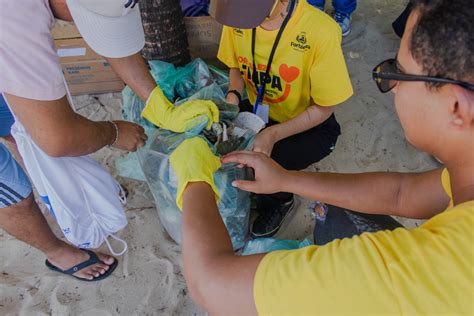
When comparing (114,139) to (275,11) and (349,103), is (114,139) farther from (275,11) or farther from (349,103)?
(349,103)

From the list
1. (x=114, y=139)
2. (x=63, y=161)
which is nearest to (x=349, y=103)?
(x=114, y=139)

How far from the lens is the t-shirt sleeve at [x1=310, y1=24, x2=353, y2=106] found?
55.7 inches

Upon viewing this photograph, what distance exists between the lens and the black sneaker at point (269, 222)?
1.85m

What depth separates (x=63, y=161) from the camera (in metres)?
1.34

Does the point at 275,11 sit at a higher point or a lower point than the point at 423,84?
lower

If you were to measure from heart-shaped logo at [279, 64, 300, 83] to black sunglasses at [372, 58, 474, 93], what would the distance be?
65cm

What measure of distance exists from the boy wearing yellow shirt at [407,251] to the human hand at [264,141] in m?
0.61

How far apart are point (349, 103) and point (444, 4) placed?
71.9 inches

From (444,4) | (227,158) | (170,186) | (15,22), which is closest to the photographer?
(444,4)

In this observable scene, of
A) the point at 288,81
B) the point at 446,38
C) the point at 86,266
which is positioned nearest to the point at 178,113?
the point at 288,81

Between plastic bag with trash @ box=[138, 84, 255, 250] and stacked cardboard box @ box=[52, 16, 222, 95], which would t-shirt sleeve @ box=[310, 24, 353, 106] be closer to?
plastic bag with trash @ box=[138, 84, 255, 250]

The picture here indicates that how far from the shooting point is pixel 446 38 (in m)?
0.69

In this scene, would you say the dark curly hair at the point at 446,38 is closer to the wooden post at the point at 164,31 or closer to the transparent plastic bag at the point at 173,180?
the transparent plastic bag at the point at 173,180

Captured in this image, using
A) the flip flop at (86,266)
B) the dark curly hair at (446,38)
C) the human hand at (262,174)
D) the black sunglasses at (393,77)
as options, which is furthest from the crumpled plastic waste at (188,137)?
the dark curly hair at (446,38)
